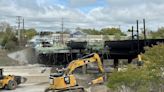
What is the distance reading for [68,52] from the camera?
8594 centimetres

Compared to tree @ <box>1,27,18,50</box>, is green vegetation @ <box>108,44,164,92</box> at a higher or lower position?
higher

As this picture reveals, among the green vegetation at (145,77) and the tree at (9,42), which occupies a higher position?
the green vegetation at (145,77)

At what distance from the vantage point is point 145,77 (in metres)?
20.6

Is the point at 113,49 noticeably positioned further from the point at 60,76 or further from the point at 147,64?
the point at 147,64

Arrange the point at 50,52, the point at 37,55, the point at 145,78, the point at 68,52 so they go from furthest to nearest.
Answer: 1. the point at 37,55
2. the point at 50,52
3. the point at 68,52
4. the point at 145,78

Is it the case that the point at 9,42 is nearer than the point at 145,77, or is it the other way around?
the point at 145,77

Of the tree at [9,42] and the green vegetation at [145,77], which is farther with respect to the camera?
the tree at [9,42]

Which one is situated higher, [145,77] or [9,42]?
[145,77]

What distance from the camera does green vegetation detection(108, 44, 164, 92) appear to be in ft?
67.7

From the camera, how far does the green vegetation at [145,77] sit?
67.7 ft

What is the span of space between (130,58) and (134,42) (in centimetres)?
787

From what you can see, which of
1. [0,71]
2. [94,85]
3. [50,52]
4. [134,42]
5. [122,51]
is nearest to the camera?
[94,85]

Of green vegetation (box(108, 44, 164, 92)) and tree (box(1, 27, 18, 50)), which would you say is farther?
tree (box(1, 27, 18, 50))

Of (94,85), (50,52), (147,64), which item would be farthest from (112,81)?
(50,52)
